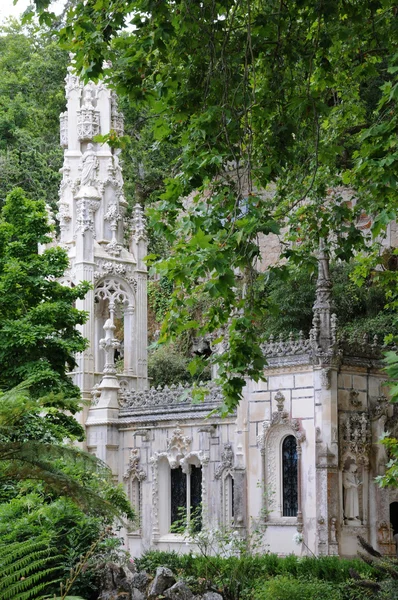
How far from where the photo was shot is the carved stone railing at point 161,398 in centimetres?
2262

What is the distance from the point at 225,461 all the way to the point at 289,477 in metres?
1.91

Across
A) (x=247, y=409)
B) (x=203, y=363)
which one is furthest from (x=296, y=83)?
(x=247, y=409)

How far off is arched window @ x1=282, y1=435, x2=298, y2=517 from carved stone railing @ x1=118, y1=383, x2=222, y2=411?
6.99ft

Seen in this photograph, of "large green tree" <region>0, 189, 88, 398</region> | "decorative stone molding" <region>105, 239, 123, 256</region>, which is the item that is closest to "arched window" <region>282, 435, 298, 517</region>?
"large green tree" <region>0, 189, 88, 398</region>

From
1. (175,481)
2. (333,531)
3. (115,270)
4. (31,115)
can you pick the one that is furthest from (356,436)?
(31,115)

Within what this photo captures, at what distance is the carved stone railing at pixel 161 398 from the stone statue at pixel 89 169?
5731 mm

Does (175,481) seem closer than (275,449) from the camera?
No

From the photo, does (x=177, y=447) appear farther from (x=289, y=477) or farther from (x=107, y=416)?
(x=289, y=477)

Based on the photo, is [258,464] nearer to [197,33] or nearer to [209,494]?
[209,494]

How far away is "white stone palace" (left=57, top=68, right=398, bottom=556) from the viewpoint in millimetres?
19766

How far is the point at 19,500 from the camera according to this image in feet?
46.0

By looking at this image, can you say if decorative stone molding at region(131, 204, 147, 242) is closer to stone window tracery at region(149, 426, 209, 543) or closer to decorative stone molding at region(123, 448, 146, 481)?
decorative stone molding at region(123, 448, 146, 481)

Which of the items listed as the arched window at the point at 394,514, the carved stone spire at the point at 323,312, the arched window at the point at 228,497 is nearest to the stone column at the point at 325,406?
the carved stone spire at the point at 323,312

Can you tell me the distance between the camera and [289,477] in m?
20.4
